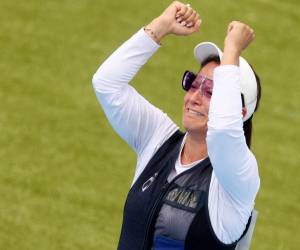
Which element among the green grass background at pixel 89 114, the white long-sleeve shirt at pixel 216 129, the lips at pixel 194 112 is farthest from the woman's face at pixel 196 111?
the green grass background at pixel 89 114

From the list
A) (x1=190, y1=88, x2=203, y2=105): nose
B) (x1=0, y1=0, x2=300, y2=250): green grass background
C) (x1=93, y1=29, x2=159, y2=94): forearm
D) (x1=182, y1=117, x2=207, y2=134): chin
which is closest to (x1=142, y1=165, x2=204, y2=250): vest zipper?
(x1=182, y1=117, x2=207, y2=134): chin

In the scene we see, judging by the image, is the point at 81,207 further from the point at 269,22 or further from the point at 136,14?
the point at 269,22

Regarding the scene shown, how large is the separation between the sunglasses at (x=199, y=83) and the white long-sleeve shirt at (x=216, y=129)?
0.27 meters

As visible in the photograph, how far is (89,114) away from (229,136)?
4.86 m

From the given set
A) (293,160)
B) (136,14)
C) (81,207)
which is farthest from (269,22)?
(81,207)

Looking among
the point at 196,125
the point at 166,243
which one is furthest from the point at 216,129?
the point at 166,243

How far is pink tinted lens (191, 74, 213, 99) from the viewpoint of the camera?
15.2 feet

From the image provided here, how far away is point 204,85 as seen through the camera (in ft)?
15.3

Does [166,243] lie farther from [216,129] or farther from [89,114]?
[89,114]

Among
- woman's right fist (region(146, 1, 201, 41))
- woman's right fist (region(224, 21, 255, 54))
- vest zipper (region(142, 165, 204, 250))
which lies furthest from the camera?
woman's right fist (region(146, 1, 201, 41))

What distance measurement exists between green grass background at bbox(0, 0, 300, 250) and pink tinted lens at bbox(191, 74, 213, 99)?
10.5ft

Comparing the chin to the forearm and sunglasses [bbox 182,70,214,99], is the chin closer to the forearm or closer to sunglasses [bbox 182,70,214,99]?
sunglasses [bbox 182,70,214,99]

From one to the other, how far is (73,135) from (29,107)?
56 cm

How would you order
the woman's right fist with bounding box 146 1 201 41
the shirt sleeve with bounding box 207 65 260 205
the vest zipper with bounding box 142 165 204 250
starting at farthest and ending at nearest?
the woman's right fist with bounding box 146 1 201 41 → the vest zipper with bounding box 142 165 204 250 → the shirt sleeve with bounding box 207 65 260 205
